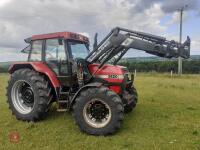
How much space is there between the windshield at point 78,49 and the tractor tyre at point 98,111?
5.35 ft

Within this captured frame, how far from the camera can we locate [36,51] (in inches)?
368

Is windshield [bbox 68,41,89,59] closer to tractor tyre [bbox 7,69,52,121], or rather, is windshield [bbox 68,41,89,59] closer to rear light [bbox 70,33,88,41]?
rear light [bbox 70,33,88,41]

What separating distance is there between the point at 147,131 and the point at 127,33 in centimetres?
259

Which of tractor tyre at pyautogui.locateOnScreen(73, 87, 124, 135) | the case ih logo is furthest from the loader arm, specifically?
the case ih logo

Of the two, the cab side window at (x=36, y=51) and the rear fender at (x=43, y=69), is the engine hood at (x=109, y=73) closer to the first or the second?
the rear fender at (x=43, y=69)

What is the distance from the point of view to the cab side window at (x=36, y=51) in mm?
9227

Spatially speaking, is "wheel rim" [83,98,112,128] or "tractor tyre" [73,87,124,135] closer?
"tractor tyre" [73,87,124,135]

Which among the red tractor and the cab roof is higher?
the cab roof

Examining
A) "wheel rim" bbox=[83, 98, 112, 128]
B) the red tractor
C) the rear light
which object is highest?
the rear light

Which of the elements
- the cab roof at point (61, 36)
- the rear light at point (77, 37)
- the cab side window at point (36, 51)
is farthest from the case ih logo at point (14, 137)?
the rear light at point (77, 37)

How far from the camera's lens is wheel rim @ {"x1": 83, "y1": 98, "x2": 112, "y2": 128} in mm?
7625

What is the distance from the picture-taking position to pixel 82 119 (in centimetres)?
762

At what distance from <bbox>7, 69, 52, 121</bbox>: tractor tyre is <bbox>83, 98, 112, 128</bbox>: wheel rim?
142 cm

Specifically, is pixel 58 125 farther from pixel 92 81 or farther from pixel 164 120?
pixel 164 120
